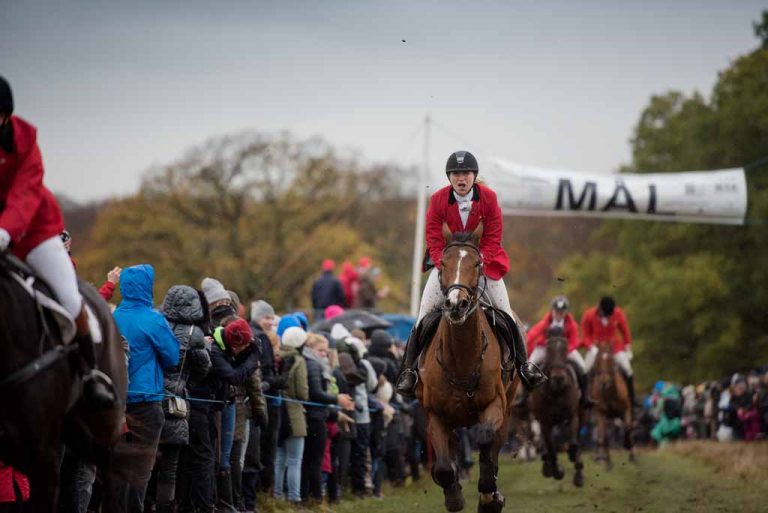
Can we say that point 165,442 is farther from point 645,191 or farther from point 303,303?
point 303,303

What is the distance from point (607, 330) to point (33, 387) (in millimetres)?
17696

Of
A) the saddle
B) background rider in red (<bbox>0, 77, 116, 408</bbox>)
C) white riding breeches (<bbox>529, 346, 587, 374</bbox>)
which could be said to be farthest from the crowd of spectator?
the saddle

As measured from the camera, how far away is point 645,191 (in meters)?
28.0

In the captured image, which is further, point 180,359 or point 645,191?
point 645,191

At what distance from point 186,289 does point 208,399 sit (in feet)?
3.60

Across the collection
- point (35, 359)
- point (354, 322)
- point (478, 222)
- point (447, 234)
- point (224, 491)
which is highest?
point (478, 222)

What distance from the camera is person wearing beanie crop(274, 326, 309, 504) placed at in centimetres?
1485

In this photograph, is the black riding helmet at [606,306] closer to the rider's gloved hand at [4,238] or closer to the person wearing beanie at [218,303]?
the person wearing beanie at [218,303]

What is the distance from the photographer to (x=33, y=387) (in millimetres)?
7754

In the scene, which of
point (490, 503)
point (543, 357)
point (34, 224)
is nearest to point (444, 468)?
point (490, 503)

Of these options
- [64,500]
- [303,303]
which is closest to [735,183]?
[64,500]

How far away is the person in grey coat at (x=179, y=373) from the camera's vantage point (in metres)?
11.2

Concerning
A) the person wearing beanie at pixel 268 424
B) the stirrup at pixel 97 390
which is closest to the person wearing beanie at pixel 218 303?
the person wearing beanie at pixel 268 424

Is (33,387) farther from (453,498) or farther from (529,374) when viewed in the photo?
(529,374)
